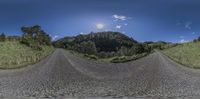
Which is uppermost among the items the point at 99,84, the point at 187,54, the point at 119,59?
the point at 187,54

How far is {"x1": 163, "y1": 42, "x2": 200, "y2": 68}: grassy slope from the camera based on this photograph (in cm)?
4634

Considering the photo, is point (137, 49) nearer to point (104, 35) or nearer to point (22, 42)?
point (104, 35)

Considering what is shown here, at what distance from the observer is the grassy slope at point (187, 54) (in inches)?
1824

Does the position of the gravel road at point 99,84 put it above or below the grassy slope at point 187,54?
below

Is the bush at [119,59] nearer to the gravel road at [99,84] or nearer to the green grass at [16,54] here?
the green grass at [16,54]

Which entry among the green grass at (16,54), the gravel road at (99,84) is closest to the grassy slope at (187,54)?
the gravel road at (99,84)

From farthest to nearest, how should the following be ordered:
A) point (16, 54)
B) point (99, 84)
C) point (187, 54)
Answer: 1. point (187, 54)
2. point (16, 54)
3. point (99, 84)

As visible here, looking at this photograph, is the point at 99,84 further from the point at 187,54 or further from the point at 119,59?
the point at 187,54

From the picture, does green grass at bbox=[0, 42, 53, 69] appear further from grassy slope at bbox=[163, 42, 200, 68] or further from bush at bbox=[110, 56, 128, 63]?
grassy slope at bbox=[163, 42, 200, 68]

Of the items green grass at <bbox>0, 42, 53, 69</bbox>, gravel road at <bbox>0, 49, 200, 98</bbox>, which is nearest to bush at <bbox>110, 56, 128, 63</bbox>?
green grass at <bbox>0, 42, 53, 69</bbox>

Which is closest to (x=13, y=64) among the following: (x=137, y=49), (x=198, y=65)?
(x=137, y=49)

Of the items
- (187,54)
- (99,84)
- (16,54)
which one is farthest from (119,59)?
(99,84)

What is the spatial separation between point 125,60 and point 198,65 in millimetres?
8300

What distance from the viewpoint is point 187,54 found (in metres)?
57.1
